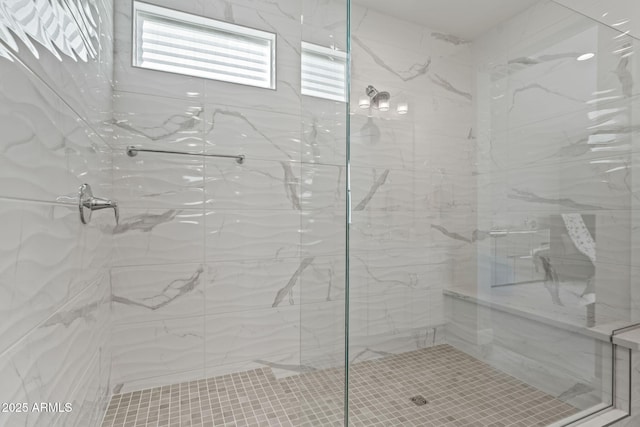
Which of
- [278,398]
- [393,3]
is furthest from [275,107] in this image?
[278,398]

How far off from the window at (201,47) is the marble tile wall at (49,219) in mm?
371

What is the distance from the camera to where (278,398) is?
149 cm

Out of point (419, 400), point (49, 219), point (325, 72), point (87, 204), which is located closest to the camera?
point (49, 219)

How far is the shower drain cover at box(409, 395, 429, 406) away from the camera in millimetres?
1301

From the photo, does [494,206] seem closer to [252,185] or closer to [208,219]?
[252,185]

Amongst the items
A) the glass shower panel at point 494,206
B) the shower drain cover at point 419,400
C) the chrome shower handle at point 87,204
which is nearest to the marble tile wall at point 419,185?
the glass shower panel at point 494,206

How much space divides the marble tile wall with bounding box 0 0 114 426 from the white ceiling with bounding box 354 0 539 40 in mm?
1240

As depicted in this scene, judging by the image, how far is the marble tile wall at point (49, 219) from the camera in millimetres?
553

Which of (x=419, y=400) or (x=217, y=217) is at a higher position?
(x=217, y=217)

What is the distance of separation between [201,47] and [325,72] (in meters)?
0.89

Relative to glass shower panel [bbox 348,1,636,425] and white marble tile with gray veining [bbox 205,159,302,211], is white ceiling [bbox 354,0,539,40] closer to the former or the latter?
glass shower panel [bbox 348,1,636,425]

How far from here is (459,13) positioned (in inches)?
62.7

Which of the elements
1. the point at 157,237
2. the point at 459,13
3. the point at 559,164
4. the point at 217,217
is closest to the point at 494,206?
the point at 559,164

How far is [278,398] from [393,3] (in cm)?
212
